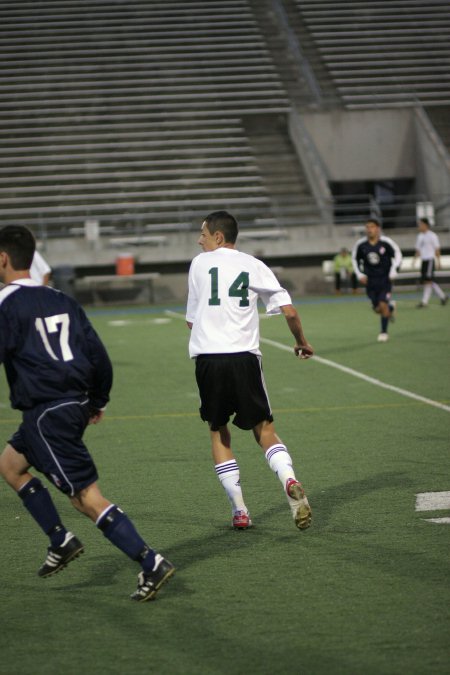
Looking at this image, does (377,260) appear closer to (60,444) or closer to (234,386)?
(234,386)

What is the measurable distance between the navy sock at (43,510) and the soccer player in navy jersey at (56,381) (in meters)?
0.21

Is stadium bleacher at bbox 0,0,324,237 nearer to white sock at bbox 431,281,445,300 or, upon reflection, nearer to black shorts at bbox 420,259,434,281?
black shorts at bbox 420,259,434,281

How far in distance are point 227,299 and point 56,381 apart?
1.56 metres

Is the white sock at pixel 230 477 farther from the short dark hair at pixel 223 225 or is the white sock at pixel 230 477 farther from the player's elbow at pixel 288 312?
the short dark hair at pixel 223 225

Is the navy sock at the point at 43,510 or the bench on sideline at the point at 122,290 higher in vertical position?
the navy sock at the point at 43,510

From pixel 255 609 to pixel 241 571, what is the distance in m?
0.66

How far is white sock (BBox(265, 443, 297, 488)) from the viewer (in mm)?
6211

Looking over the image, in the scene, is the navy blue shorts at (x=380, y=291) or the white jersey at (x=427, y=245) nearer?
the navy blue shorts at (x=380, y=291)

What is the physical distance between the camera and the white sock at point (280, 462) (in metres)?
6.21

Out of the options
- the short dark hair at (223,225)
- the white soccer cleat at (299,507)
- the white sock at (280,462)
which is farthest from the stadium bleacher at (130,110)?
the white soccer cleat at (299,507)

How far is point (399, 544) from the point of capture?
6.05 meters

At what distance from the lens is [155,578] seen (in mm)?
5047

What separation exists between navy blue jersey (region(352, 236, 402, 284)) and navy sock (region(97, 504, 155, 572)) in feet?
42.2

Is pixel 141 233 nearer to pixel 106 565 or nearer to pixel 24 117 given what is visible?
pixel 24 117
